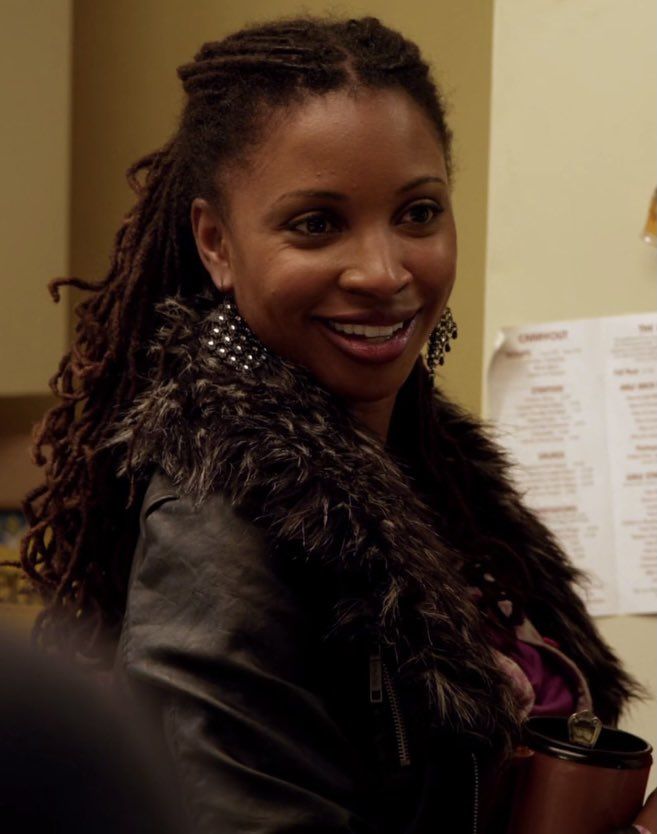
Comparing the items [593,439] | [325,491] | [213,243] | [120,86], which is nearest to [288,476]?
[325,491]

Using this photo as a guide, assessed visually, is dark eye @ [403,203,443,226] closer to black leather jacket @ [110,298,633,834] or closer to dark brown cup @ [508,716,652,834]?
black leather jacket @ [110,298,633,834]

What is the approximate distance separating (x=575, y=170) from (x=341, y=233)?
0.93 m

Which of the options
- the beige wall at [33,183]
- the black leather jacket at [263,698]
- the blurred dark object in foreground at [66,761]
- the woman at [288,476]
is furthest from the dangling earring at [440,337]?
the beige wall at [33,183]

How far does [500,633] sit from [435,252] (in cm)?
36

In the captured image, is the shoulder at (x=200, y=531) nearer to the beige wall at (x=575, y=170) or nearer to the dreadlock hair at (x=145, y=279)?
the dreadlock hair at (x=145, y=279)

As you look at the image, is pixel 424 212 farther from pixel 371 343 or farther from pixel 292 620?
pixel 292 620

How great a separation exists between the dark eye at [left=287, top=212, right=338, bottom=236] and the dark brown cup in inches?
17.2

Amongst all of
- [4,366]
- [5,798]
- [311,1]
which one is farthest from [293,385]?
[311,1]

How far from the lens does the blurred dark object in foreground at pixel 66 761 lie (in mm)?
312

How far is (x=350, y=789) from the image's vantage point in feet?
2.93

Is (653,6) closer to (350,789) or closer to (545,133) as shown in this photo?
(545,133)

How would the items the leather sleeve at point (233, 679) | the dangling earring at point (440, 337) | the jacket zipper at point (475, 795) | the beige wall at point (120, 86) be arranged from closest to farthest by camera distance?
→ 1. the leather sleeve at point (233, 679)
2. the jacket zipper at point (475, 795)
3. the dangling earring at point (440, 337)
4. the beige wall at point (120, 86)

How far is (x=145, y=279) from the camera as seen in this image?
3.79 feet

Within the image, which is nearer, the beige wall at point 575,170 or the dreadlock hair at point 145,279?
the dreadlock hair at point 145,279
